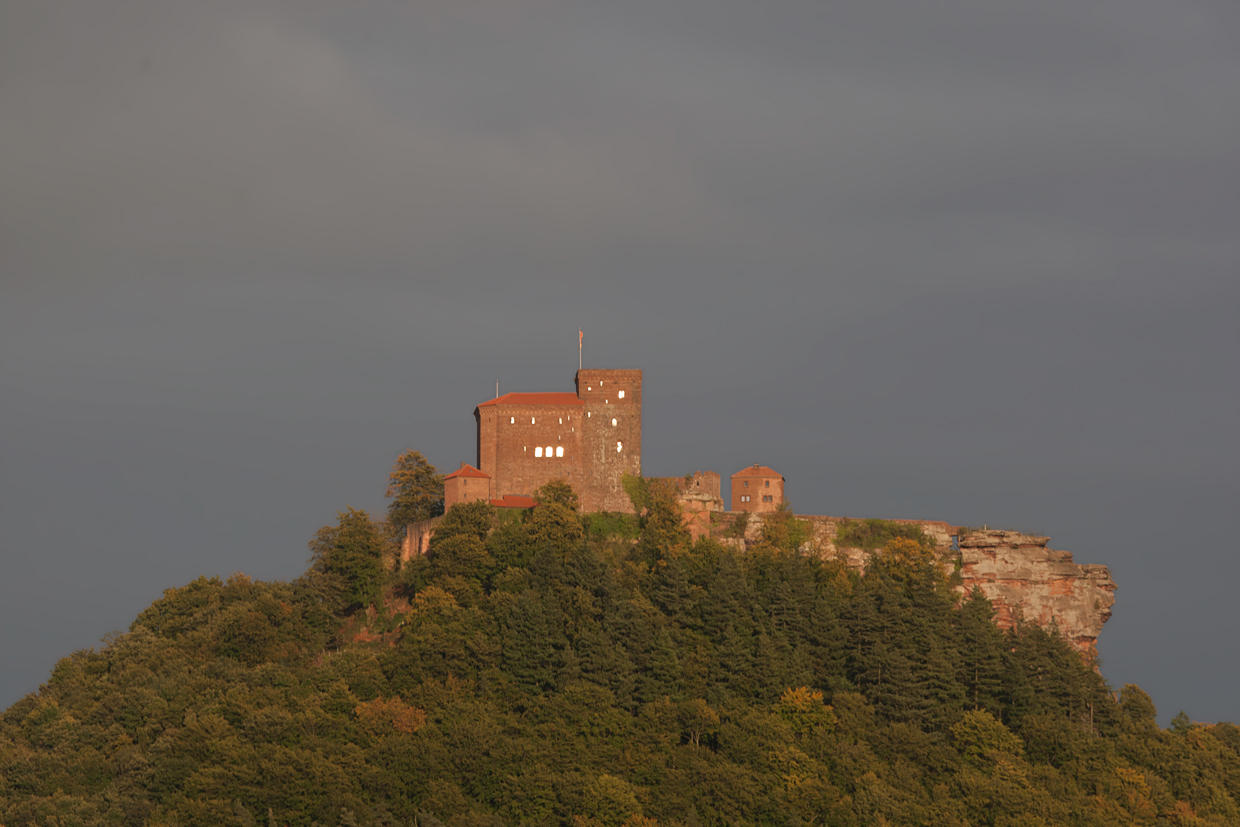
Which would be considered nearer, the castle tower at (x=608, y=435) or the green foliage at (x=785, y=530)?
the green foliage at (x=785, y=530)

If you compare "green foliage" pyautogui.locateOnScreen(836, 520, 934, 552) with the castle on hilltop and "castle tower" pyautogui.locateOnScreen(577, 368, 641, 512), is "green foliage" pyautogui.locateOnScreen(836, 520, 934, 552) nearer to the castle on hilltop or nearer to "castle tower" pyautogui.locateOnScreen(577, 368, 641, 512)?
the castle on hilltop

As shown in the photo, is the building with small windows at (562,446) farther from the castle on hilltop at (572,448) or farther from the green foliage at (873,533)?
the green foliage at (873,533)

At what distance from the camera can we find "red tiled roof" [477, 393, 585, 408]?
3189 inches

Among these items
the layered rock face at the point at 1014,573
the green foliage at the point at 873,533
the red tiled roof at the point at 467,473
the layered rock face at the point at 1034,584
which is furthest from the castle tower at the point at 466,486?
the layered rock face at the point at 1034,584

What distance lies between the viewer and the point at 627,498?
263 ft

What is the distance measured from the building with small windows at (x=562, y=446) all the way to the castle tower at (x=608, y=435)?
0.06m

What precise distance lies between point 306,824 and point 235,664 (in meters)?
14.0

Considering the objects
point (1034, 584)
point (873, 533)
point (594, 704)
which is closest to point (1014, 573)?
point (1034, 584)

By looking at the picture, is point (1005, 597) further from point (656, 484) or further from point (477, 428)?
point (477, 428)

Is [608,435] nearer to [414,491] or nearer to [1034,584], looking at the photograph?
[414,491]

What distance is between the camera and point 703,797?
61594 mm

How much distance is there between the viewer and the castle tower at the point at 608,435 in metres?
80.3

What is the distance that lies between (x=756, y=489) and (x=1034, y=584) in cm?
1880

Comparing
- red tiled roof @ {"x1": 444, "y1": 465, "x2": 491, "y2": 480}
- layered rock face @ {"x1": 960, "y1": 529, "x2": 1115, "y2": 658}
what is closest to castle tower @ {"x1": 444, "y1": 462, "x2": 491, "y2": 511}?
red tiled roof @ {"x1": 444, "y1": 465, "x2": 491, "y2": 480}
